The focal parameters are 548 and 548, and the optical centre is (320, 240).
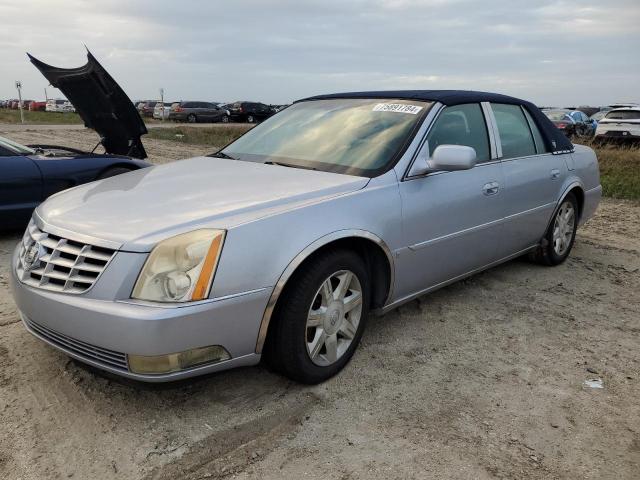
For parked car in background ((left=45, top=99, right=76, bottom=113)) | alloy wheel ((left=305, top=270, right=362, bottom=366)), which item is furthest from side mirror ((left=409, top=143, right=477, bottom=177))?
parked car in background ((left=45, top=99, right=76, bottom=113))

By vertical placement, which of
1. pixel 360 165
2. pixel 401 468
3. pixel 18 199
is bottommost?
pixel 401 468

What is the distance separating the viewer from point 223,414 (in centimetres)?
260

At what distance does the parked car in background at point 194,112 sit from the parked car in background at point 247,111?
101 cm

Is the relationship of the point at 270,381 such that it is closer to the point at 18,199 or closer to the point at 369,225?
the point at 369,225

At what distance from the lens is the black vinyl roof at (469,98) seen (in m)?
3.79

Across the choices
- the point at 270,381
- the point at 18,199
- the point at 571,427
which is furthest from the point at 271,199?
the point at 18,199

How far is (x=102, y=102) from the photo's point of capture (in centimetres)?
625

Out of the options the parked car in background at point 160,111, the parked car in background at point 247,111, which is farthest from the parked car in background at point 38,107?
the parked car in background at point 247,111

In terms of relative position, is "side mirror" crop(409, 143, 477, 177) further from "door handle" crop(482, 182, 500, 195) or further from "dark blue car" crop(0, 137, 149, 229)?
"dark blue car" crop(0, 137, 149, 229)

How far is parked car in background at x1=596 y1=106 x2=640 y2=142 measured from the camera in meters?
15.7

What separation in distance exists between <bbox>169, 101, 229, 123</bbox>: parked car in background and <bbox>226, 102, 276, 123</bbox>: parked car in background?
3.32 ft

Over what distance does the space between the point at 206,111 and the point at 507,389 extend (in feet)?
111

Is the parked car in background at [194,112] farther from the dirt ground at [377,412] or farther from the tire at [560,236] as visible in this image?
the dirt ground at [377,412]

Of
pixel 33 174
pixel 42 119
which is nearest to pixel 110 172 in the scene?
pixel 33 174
